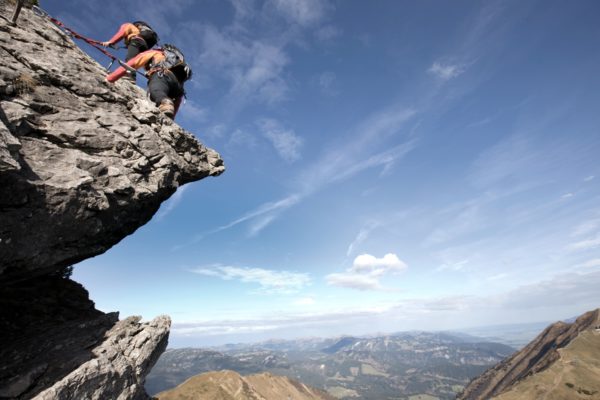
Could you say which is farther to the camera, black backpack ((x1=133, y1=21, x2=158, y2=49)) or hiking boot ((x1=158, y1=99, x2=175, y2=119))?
black backpack ((x1=133, y1=21, x2=158, y2=49))

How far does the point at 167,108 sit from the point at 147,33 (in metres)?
6.51

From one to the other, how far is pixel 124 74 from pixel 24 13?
6.17 metres

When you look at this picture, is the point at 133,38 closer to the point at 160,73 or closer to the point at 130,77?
the point at 130,77

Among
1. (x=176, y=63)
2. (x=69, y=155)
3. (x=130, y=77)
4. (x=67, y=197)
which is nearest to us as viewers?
(x=67, y=197)

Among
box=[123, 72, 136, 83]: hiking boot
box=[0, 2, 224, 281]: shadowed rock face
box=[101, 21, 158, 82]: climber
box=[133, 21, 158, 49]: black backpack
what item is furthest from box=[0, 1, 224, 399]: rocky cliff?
box=[133, 21, 158, 49]: black backpack

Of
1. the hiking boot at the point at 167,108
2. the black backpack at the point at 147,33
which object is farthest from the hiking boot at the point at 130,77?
the hiking boot at the point at 167,108

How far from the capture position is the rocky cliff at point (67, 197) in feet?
41.9

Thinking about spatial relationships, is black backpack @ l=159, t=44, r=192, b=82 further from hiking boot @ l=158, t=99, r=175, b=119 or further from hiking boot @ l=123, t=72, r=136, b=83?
hiking boot @ l=123, t=72, r=136, b=83

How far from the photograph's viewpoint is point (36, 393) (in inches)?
467

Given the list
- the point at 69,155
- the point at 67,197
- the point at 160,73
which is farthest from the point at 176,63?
the point at 67,197

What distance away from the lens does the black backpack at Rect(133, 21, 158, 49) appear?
76.8 feet

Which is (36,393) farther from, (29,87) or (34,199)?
(29,87)

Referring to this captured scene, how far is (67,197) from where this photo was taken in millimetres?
13891

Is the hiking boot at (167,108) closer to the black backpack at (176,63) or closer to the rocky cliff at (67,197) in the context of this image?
the rocky cliff at (67,197)
